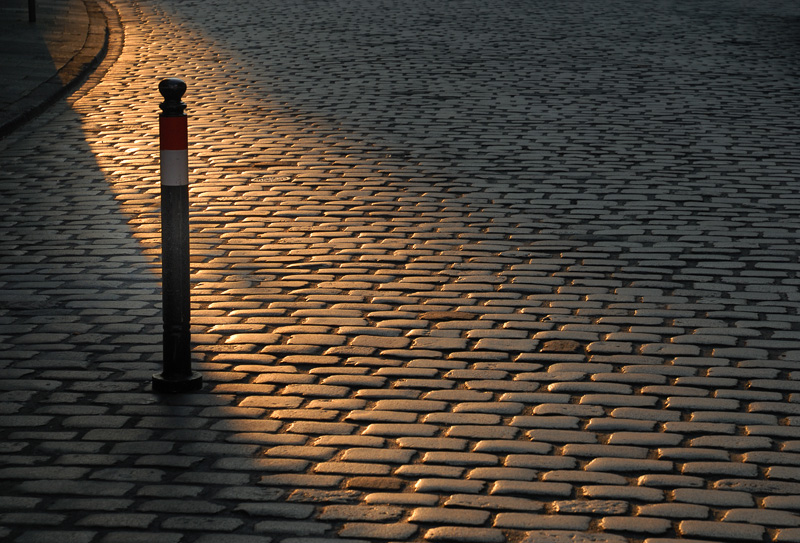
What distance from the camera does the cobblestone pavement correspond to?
377 cm

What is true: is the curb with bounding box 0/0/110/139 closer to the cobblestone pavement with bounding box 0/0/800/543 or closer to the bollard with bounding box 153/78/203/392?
the cobblestone pavement with bounding box 0/0/800/543

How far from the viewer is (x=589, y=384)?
15.9 feet

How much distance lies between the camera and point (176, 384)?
15.4ft

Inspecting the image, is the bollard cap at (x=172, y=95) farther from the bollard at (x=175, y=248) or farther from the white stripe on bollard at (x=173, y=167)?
the white stripe on bollard at (x=173, y=167)

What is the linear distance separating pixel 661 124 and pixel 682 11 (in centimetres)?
1080

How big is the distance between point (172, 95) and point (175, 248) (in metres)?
0.63

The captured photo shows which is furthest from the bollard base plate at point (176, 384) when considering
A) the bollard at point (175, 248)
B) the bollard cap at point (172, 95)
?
the bollard cap at point (172, 95)

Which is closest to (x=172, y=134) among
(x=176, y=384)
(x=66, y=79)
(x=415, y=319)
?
(x=176, y=384)

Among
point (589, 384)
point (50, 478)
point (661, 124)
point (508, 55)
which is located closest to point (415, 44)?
point (508, 55)

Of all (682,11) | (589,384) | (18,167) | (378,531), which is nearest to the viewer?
(378,531)

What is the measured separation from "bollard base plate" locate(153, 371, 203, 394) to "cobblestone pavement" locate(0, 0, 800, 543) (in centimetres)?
10

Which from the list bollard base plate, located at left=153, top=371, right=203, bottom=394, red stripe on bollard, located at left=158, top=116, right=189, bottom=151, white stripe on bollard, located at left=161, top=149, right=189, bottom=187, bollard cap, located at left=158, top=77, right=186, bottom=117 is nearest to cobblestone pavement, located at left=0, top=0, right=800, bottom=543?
bollard base plate, located at left=153, top=371, right=203, bottom=394

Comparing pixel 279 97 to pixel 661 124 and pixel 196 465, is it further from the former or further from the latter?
pixel 196 465

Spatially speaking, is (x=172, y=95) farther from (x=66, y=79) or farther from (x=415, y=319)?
(x=66, y=79)
